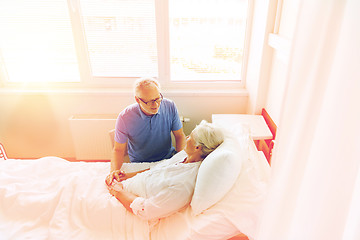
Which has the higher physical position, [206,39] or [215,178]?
[206,39]

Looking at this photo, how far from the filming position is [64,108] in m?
2.39

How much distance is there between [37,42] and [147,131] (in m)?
1.47

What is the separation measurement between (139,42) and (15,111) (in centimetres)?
142

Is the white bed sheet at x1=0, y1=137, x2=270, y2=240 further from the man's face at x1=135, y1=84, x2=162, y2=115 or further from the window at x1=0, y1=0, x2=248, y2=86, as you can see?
the window at x1=0, y1=0, x2=248, y2=86

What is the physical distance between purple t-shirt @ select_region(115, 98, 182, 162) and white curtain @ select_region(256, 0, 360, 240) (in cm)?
111

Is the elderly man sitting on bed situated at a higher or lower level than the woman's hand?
higher

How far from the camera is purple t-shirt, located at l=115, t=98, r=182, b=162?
66.3 inches

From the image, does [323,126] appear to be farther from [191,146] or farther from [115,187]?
[115,187]

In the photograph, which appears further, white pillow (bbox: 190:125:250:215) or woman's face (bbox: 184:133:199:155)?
woman's face (bbox: 184:133:199:155)

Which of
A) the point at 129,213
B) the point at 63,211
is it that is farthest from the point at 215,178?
the point at 63,211

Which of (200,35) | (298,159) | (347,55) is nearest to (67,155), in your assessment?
(200,35)

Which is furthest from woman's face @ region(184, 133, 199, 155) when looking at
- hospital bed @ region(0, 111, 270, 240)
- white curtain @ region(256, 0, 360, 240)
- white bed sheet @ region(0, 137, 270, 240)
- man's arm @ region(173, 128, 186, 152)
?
white curtain @ region(256, 0, 360, 240)

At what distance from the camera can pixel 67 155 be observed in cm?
265

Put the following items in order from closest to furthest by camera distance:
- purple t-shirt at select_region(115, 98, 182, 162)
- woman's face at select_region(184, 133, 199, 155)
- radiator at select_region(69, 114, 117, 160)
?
woman's face at select_region(184, 133, 199, 155) → purple t-shirt at select_region(115, 98, 182, 162) → radiator at select_region(69, 114, 117, 160)
